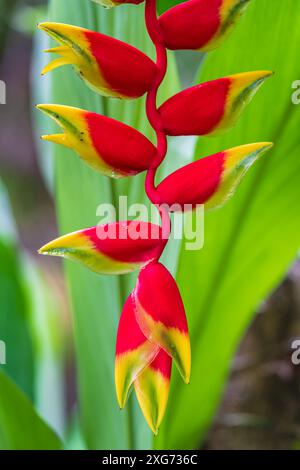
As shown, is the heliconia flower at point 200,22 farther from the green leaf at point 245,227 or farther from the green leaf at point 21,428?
the green leaf at point 21,428

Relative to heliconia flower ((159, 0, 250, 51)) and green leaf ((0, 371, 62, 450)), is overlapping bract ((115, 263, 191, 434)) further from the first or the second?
green leaf ((0, 371, 62, 450))

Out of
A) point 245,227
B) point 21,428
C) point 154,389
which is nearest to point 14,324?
point 21,428

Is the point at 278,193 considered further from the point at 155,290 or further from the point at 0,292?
the point at 0,292

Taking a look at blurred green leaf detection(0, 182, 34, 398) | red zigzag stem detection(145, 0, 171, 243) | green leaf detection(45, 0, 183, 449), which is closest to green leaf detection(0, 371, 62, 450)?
green leaf detection(45, 0, 183, 449)

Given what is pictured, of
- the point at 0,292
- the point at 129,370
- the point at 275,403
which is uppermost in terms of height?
the point at 129,370
